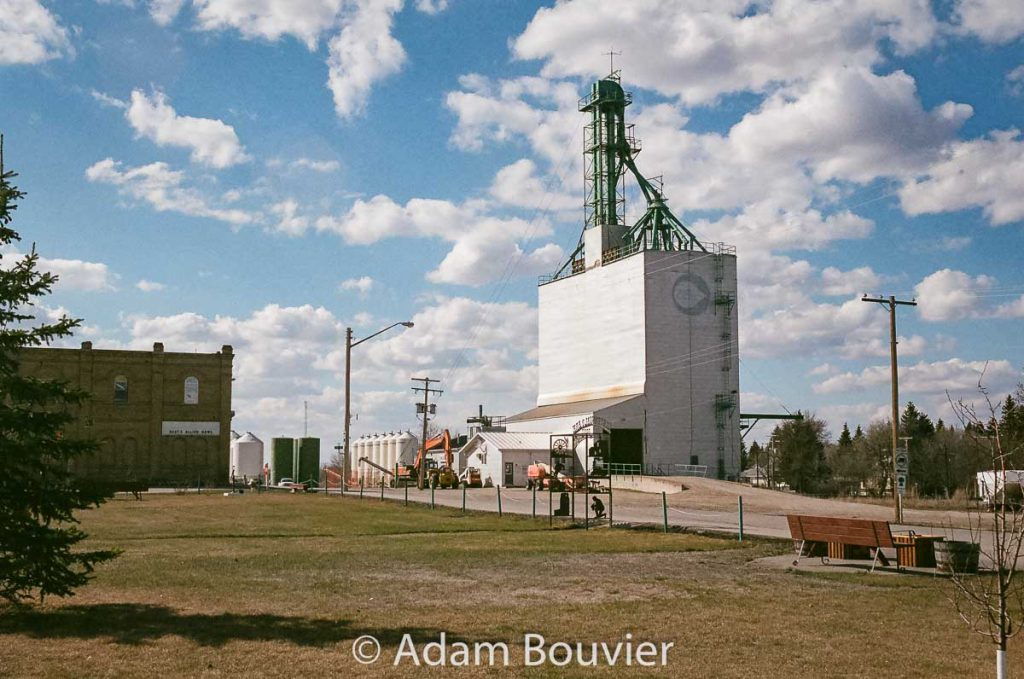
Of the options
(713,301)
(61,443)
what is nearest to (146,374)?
(713,301)

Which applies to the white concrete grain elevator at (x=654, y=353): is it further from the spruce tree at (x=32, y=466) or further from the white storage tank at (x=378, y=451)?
the spruce tree at (x=32, y=466)

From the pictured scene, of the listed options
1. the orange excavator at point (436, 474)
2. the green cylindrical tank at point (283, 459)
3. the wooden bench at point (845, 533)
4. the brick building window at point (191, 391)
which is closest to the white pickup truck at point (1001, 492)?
the wooden bench at point (845, 533)

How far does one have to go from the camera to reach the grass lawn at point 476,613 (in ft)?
30.7

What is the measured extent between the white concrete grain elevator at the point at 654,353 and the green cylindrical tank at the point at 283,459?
64.7 ft

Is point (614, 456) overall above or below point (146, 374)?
below

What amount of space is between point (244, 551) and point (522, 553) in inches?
240

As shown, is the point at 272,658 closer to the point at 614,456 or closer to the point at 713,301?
the point at 614,456

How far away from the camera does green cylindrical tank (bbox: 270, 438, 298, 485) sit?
82375mm

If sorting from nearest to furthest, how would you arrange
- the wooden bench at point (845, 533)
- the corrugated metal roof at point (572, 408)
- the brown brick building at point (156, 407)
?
the wooden bench at point (845, 533), the corrugated metal roof at point (572, 408), the brown brick building at point (156, 407)

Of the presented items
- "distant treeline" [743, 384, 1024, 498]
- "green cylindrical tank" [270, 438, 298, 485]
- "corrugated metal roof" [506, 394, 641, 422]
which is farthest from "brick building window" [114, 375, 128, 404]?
"distant treeline" [743, 384, 1024, 498]

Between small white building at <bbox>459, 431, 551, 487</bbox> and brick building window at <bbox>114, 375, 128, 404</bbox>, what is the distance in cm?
2792

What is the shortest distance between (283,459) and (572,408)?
2670 centimetres

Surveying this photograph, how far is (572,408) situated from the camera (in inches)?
2960

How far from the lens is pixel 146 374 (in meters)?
75.2
